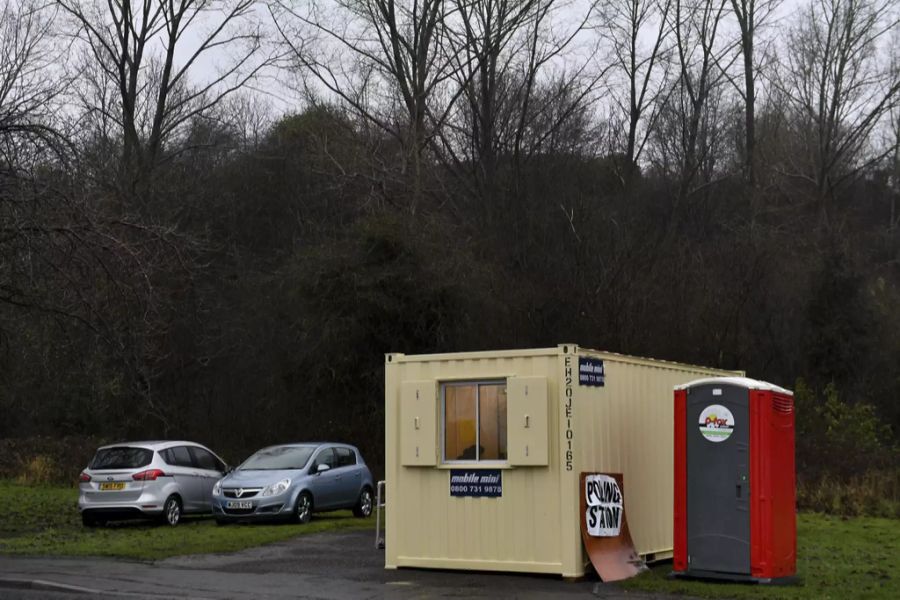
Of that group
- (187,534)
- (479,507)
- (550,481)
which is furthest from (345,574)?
(187,534)

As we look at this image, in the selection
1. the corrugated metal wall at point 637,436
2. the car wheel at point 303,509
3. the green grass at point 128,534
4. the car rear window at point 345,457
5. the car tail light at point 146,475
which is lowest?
the green grass at point 128,534

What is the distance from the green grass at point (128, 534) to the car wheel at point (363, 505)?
228mm

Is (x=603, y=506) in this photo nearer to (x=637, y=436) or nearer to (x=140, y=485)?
(x=637, y=436)

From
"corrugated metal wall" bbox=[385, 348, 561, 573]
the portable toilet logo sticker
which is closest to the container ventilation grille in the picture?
the portable toilet logo sticker

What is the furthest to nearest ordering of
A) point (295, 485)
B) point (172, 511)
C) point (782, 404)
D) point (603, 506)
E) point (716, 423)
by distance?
point (172, 511) → point (295, 485) → point (603, 506) → point (782, 404) → point (716, 423)

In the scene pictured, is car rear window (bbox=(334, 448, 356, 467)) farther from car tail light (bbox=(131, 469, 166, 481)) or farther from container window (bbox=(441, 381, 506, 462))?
container window (bbox=(441, 381, 506, 462))

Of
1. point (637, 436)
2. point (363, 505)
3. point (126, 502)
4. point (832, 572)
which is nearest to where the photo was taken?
point (832, 572)

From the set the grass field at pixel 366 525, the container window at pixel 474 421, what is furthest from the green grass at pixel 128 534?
the container window at pixel 474 421

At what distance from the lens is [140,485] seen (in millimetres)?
23281

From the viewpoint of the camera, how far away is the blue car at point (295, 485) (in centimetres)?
2317

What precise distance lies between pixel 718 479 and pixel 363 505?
13031 millimetres

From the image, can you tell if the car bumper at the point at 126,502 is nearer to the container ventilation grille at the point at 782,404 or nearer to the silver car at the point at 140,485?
the silver car at the point at 140,485

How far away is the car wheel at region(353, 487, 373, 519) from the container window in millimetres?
10704

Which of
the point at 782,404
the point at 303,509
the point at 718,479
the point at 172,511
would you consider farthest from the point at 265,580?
the point at 172,511
